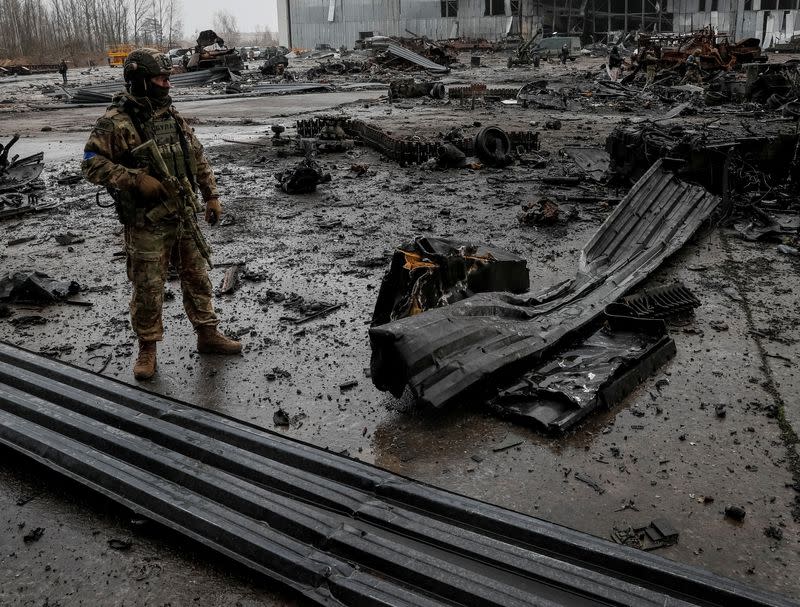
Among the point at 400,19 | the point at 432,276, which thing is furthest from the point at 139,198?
the point at 400,19

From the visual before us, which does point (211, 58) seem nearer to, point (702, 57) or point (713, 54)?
point (702, 57)

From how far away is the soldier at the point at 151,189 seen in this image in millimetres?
3570

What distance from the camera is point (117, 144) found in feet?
11.8

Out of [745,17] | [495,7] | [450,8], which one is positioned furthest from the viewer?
[450,8]

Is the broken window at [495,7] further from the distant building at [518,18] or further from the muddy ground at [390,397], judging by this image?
the muddy ground at [390,397]

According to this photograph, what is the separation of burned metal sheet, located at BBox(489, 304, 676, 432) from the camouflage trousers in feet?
6.69

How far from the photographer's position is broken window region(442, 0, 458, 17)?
38.0m

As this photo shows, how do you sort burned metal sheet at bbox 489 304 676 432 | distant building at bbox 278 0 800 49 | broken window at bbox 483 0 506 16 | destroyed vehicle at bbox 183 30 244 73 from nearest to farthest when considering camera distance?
burned metal sheet at bbox 489 304 676 432 → destroyed vehicle at bbox 183 30 244 73 → distant building at bbox 278 0 800 49 → broken window at bbox 483 0 506 16

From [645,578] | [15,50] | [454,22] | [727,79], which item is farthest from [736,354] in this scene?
[15,50]

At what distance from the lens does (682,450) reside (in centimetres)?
313

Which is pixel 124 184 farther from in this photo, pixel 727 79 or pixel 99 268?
pixel 727 79

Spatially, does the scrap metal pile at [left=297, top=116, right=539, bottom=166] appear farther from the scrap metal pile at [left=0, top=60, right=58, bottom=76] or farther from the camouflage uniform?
the scrap metal pile at [left=0, top=60, right=58, bottom=76]

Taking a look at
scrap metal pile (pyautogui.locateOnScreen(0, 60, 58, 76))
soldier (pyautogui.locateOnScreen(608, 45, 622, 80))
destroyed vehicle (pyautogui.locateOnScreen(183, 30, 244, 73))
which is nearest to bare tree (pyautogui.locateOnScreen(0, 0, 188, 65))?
scrap metal pile (pyautogui.locateOnScreen(0, 60, 58, 76))

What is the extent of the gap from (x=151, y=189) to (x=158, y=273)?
0.52 metres
